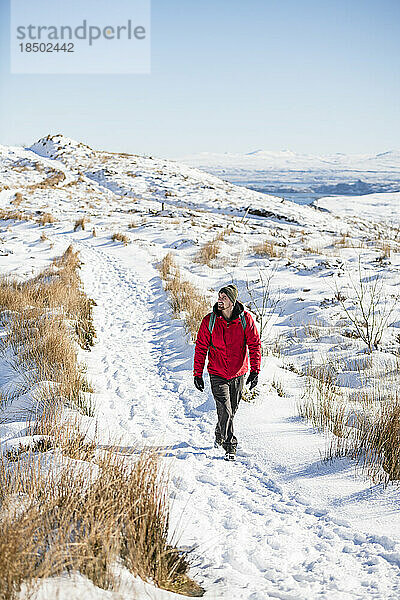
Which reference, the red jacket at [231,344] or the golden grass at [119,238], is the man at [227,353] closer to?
the red jacket at [231,344]

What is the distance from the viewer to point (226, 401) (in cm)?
418

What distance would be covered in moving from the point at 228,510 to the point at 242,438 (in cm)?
122

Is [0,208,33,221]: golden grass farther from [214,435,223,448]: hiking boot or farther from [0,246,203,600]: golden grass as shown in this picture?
[214,435,223,448]: hiking boot

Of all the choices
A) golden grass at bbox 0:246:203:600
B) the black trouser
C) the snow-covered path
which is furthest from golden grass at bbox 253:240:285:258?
golden grass at bbox 0:246:203:600

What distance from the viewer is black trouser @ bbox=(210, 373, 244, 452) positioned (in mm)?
4184

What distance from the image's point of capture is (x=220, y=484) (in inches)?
148

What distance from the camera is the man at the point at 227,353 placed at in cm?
407

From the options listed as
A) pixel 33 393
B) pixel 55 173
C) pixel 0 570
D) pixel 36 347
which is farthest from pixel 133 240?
pixel 55 173

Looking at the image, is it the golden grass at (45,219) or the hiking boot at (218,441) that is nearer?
the hiking boot at (218,441)

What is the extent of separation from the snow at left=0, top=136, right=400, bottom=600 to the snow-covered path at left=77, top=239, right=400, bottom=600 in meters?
0.01

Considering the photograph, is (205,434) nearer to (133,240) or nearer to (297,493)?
(297,493)

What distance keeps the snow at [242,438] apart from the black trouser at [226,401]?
16 cm

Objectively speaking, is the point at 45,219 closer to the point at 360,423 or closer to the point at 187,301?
the point at 187,301

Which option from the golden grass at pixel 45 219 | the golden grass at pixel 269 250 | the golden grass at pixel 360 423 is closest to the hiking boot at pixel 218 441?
the golden grass at pixel 360 423
